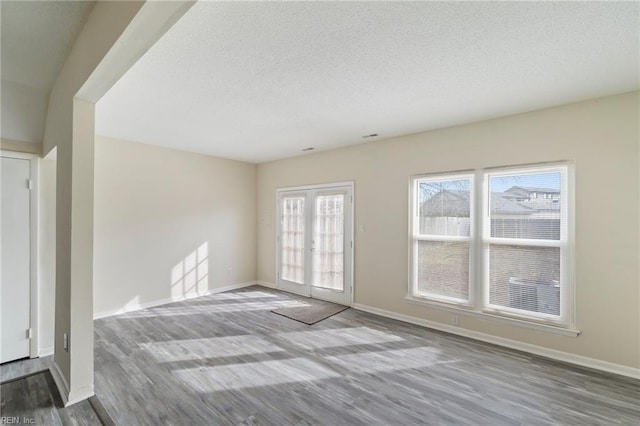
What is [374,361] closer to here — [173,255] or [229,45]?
[229,45]

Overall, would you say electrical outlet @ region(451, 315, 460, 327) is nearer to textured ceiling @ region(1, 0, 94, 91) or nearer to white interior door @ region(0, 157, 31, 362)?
textured ceiling @ region(1, 0, 94, 91)

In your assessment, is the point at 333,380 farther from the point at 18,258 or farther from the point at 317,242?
the point at 18,258

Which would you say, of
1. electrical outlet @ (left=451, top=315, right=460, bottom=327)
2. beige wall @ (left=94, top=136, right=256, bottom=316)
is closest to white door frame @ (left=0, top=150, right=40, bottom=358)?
beige wall @ (left=94, top=136, right=256, bottom=316)

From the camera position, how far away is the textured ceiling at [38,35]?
5.60 feet

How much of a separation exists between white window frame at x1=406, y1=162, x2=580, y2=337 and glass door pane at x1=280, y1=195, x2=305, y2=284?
224 cm

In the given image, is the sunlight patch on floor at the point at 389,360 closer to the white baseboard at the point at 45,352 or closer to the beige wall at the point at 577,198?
the beige wall at the point at 577,198

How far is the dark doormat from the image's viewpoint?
4.17 meters

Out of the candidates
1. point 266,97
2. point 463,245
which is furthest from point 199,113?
point 463,245

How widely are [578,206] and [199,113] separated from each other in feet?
13.8

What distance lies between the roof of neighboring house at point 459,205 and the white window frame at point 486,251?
0.31ft

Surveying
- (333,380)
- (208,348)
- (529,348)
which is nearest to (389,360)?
(333,380)

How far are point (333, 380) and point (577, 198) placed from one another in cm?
305

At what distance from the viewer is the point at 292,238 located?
5742 mm

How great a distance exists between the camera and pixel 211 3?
158cm
